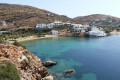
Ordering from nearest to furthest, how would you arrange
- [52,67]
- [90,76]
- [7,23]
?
[90,76] → [52,67] → [7,23]

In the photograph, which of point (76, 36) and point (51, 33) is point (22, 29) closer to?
point (51, 33)

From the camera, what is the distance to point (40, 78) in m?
19.1

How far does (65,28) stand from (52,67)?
6173 cm

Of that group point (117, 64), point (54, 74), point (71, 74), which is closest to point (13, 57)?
point (54, 74)

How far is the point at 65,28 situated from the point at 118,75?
65.8m

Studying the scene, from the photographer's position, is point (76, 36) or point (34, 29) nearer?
point (76, 36)

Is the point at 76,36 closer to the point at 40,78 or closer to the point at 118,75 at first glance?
the point at 118,75

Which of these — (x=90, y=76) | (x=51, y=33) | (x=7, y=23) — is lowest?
(x=90, y=76)

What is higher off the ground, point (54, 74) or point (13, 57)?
point (13, 57)

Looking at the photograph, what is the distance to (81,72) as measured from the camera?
2352 centimetres

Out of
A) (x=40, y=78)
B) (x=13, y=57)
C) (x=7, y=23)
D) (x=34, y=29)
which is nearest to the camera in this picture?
(x=13, y=57)

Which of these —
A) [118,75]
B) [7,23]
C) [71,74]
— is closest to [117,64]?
[118,75]

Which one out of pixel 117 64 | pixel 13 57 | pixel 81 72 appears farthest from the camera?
pixel 117 64

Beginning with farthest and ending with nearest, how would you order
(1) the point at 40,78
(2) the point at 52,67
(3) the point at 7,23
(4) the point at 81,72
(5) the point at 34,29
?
(3) the point at 7,23 < (5) the point at 34,29 < (2) the point at 52,67 < (4) the point at 81,72 < (1) the point at 40,78
